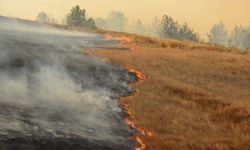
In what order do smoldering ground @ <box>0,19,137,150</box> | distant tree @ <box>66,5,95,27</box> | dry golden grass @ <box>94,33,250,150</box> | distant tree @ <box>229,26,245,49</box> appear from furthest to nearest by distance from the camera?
distant tree @ <box>229,26,245,49</box>, distant tree @ <box>66,5,95,27</box>, dry golden grass @ <box>94,33,250,150</box>, smoldering ground @ <box>0,19,137,150</box>

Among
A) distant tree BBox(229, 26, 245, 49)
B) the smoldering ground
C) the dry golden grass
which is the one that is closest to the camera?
the smoldering ground

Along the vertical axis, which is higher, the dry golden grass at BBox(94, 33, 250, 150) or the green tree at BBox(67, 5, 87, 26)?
the green tree at BBox(67, 5, 87, 26)

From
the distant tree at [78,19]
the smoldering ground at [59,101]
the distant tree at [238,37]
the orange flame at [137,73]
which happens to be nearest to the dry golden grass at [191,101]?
the orange flame at [137,73]

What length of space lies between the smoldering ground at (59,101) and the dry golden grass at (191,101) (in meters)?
1.53

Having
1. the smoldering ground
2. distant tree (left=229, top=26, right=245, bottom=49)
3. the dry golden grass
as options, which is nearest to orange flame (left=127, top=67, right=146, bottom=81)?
the dry golden grass

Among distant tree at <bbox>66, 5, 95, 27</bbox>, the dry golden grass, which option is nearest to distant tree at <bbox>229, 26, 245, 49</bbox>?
distant tree at <bbox>66, 5, 95, 27</bbox>

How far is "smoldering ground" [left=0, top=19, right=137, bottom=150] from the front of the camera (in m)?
16.4

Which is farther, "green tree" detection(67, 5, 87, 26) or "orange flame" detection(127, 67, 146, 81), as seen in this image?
"green tree" detection(67, 5, 87, 26)

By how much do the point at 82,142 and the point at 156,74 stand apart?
1687 cm

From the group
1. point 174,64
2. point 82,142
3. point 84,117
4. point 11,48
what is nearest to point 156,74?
point 174,64

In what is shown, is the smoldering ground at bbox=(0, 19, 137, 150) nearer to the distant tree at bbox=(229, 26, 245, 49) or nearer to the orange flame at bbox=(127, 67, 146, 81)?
the orange flame at bbox=(127, 67, 146, 81)

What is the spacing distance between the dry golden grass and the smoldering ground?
1531mm

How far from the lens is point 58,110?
20.2 m

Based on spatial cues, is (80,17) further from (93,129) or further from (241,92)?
(93,129)
